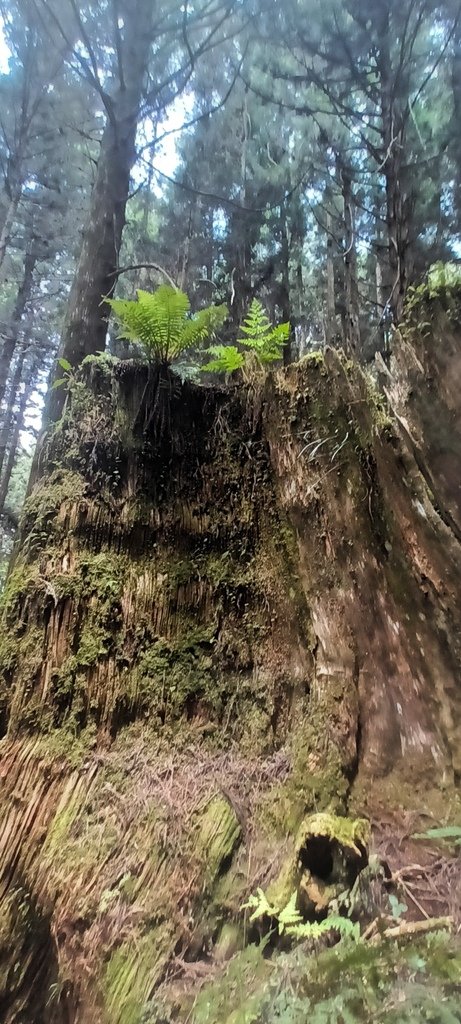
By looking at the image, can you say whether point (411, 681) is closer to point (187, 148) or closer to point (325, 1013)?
point (325, 1013)

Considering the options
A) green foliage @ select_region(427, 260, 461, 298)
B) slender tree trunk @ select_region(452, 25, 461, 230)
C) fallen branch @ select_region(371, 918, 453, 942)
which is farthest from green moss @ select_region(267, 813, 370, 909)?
slender tree trunk @ select_region(452, 25, 461, 230)

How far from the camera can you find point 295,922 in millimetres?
2176

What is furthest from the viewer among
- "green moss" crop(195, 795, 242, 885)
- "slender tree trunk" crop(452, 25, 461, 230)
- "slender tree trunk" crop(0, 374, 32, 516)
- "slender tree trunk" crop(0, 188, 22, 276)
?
"slender tree trunk" crop(0, 374, 32, 516)

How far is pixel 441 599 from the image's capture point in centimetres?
264

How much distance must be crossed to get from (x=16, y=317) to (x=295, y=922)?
13.1m

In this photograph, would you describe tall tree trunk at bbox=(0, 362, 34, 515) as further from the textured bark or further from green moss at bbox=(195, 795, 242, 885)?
green moss at bbox=(195, 795, 242, 885)

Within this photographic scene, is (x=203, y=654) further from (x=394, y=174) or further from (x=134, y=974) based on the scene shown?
(x=394, y=174)

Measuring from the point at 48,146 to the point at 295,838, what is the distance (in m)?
14.1

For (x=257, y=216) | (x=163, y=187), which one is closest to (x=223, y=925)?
(x=257, y=216)

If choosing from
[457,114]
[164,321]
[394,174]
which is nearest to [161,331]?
[164,321]

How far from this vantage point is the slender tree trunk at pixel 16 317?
38.2 ft

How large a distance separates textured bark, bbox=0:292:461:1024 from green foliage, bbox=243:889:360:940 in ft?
0.47

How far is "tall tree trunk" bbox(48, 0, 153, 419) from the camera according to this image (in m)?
5.27

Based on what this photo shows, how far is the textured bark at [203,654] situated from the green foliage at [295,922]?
142 mm
